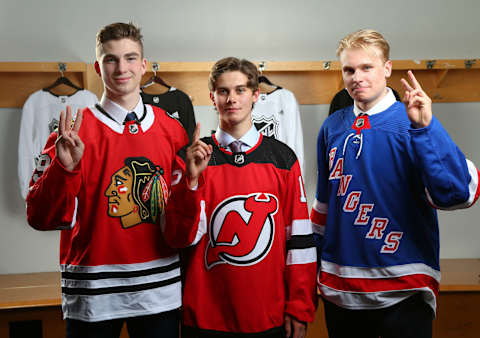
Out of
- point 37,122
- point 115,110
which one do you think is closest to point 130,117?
point 115,110

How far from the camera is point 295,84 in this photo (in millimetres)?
2342

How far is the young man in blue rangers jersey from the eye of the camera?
1.03m

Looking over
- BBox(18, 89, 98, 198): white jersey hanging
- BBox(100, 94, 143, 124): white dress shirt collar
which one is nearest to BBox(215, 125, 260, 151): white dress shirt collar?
BBox(100, 94, 143, 124): white dress shirt collar

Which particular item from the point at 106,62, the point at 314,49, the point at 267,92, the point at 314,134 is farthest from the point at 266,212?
the point at 314,49

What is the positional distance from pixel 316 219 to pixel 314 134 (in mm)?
1223

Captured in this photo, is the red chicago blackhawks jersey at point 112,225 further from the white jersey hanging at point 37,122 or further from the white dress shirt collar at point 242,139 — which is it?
the white jersey hanging at point 37,122

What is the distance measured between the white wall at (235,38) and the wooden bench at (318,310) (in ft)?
1.26

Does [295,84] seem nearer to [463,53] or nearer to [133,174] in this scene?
[463,53]

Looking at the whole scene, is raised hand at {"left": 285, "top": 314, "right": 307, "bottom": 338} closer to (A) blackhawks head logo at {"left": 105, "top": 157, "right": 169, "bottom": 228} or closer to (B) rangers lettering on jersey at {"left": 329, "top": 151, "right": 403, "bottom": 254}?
(B) rangers lettering on jersey at {"left": 329, "top": 151, "right": 403, "bottom": 254}

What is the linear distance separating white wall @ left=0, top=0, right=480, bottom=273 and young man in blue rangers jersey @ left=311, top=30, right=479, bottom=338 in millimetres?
1286

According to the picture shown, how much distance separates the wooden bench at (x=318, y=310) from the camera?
1.81 m

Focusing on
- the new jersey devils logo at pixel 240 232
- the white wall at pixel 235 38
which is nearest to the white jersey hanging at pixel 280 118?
the white wall at pixel 235 38

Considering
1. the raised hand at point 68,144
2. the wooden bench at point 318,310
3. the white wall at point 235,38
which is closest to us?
the raised hand at point 68,144

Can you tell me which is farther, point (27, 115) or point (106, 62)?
point (27, 115)
